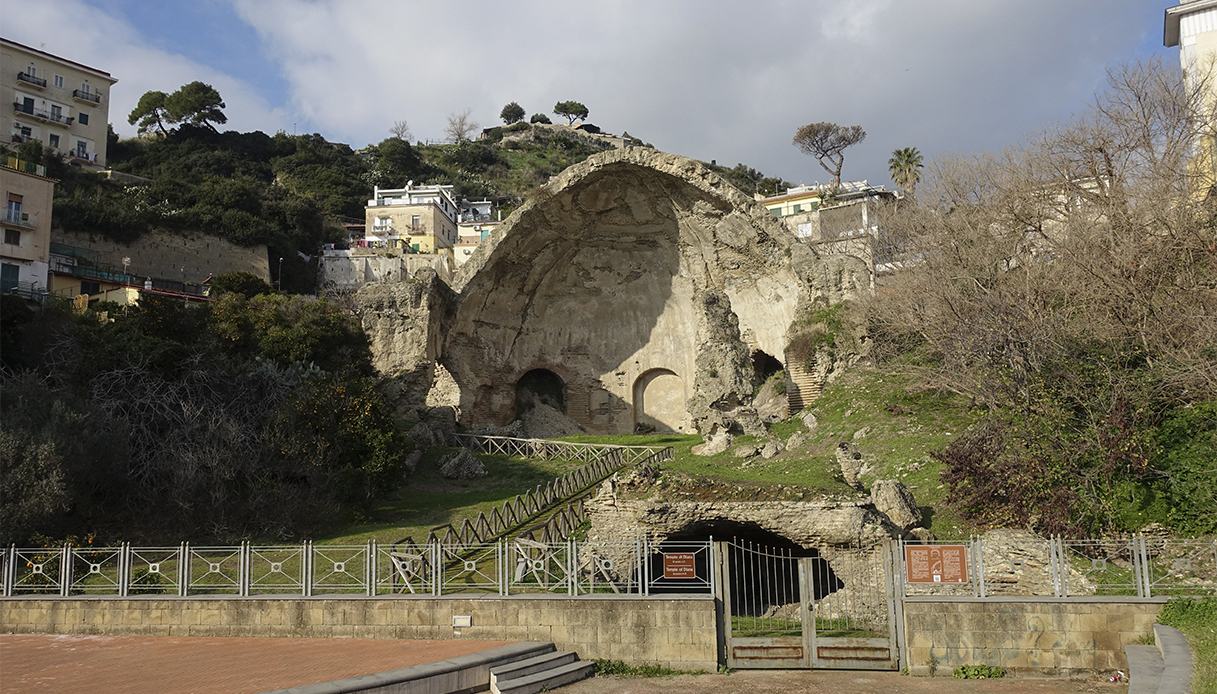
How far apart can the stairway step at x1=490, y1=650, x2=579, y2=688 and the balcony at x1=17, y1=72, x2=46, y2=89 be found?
178 ft

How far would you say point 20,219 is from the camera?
28.7 metres

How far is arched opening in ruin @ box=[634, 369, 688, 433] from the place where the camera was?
110 ft

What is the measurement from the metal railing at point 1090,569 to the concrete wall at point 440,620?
2898 millimetres

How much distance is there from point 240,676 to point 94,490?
8897 millimetres

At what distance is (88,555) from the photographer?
1343 cm

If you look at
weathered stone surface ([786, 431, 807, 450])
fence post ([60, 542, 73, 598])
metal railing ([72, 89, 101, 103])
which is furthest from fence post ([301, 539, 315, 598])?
metal railing ([72, 89, 101, 103])

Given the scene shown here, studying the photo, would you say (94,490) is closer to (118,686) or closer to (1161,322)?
(118,686)

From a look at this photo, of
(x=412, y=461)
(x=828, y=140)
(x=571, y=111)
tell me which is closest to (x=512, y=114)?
(x=571, y=111)

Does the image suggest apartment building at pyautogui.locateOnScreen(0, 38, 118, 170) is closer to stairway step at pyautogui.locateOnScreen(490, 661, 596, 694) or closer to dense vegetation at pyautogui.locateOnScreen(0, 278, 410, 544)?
dense vegetation at pyautogui.locateOnScreen(0, 278, 410, 544)

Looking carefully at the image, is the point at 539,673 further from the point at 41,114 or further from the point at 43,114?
the point at 43,114

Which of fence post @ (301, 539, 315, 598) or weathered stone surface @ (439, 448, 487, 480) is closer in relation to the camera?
fence post @ (301, 539, 315, 598)

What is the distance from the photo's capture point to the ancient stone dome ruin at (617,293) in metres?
29.2

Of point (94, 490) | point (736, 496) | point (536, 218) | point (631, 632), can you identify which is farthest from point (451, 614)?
point (536, 218)

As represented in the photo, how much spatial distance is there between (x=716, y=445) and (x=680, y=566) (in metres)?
11.6
